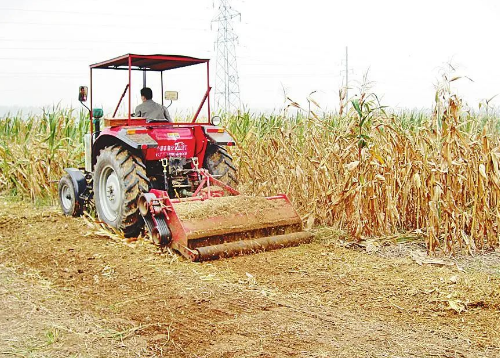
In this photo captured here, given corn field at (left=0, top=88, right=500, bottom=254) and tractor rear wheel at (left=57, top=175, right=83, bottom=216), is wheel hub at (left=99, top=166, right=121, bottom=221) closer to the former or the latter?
tractor rear wheel at (left=57, top=175, right=83, bottom=216)

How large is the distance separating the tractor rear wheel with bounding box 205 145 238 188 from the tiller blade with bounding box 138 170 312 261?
57 cm

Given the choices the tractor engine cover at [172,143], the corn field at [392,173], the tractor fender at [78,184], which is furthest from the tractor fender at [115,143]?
the corn field at [392,173]

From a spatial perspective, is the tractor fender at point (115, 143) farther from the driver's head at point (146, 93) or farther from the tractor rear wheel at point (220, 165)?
the tractor rear wheel at point (220, 165)

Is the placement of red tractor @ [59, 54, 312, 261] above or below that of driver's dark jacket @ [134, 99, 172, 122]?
below

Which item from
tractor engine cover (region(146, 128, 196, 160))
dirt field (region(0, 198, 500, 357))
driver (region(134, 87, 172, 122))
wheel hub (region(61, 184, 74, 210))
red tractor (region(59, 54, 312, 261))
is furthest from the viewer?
wheel hub (region(61, 184, 74, 210))

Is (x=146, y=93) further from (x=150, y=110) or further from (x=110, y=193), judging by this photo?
(x=110, y=193)

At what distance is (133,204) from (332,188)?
215 centimetres

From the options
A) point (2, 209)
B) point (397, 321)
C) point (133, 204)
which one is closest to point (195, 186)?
point (133, 204)

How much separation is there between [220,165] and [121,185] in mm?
1185

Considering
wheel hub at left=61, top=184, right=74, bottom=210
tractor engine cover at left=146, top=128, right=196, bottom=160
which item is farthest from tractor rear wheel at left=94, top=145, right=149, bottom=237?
wheel hub at left=61, top=184, right=74, bottom=210

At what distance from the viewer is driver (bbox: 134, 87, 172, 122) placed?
6.78 meters

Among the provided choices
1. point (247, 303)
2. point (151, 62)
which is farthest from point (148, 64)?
point (247, 303)

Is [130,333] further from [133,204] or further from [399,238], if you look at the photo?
[399,238]

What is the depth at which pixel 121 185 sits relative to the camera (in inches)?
238
